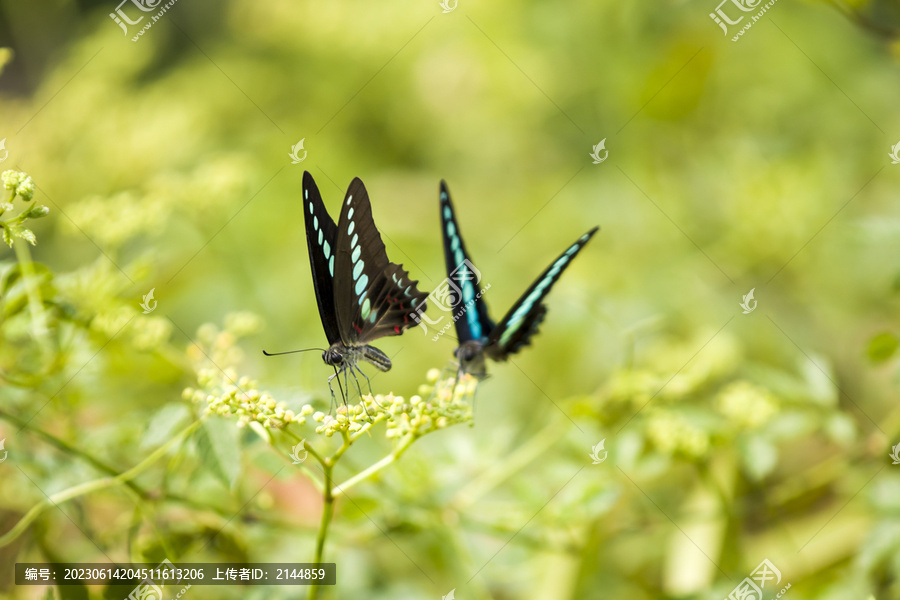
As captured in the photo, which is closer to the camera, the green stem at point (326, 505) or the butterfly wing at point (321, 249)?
the green stem at point (326, 505)

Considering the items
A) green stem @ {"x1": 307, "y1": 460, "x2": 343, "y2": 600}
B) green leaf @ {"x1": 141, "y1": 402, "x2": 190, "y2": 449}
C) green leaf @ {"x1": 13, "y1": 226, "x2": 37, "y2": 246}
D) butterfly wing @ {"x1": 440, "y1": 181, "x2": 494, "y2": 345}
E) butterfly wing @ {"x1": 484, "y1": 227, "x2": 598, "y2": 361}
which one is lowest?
green stem @ {"x1": 307, "y1": 460, "x2": 343, "y2": 600}

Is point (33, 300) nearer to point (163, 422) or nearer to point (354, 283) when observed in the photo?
point (163, 422)

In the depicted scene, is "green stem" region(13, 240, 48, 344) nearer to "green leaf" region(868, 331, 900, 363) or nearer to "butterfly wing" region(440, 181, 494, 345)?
"butterfly wing" region(440, 181, 494, 345)

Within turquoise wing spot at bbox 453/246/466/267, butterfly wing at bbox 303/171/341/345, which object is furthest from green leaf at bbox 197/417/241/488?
turquoise wing spot at bbox 453/246/466/267

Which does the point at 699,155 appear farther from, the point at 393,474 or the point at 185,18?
the point at 185,18

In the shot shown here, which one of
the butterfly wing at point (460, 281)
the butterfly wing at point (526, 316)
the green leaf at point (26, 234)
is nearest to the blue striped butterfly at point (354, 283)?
the butterfly wing at point (460, 281)

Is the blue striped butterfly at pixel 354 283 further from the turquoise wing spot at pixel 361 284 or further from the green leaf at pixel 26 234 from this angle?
the green leaf at pixel 26 234

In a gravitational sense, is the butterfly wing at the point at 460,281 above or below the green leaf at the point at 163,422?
above
